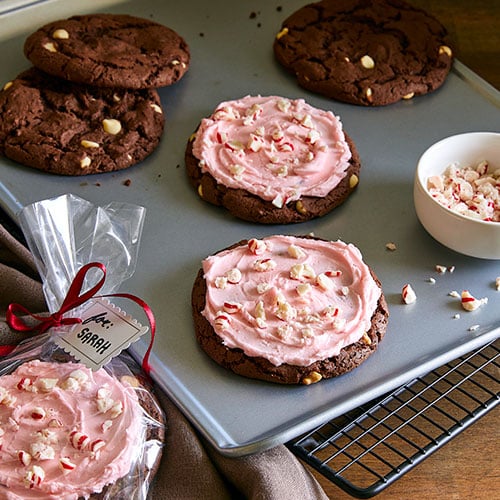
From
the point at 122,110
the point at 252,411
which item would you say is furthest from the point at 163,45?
the point at 252,411

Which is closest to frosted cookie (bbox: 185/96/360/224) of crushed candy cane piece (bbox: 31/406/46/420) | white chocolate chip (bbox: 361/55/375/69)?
white chocolate chip (bbox: 361/55/375/69)

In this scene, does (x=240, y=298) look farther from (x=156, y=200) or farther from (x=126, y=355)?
(x=156, y=200)

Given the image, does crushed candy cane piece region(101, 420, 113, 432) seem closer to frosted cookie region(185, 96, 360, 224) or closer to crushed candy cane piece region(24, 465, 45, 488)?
crushed candy cane piece region(24, 465, 45, 488)

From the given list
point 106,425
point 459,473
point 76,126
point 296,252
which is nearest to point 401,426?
point 459,473

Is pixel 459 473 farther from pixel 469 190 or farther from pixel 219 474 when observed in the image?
pixel 469 190

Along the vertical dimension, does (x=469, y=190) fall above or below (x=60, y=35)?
below

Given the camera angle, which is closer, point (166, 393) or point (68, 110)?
point (166, 393)

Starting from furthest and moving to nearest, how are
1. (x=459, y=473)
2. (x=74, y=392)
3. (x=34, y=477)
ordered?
1. (x=459, y=473)
2. (x=74, y=392)
3. (x=34, y=477)
